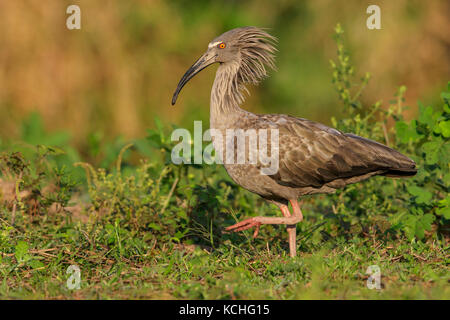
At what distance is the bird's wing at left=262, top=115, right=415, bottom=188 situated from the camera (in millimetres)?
6086

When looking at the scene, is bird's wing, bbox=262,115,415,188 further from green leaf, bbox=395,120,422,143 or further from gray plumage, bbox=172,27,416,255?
green leaf, bbox=395,120,422,143

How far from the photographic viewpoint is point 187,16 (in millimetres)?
15391

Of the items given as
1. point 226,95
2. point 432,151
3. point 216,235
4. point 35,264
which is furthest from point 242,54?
point 35,264

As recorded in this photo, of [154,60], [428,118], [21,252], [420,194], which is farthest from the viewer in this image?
[154,60]

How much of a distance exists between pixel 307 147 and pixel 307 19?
32.7 feet

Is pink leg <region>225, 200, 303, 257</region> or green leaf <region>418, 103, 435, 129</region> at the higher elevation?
green leaf <region>418, 103, 435, 129</region>

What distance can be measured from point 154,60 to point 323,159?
8.99 meters

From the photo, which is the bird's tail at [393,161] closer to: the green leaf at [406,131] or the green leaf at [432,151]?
the green leaf at [432,151]

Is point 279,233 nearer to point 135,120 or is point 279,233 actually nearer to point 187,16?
point 135,120

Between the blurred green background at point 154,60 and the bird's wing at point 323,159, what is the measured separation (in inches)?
267

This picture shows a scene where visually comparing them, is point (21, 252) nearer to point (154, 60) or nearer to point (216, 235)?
point (216, 235)

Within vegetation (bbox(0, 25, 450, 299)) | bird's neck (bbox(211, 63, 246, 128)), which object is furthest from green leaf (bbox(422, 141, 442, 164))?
bird's neck (bbox(211, 63, 246, 128))

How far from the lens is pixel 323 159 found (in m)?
6.13

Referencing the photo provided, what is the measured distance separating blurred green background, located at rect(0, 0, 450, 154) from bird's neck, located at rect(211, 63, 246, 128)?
620cm
